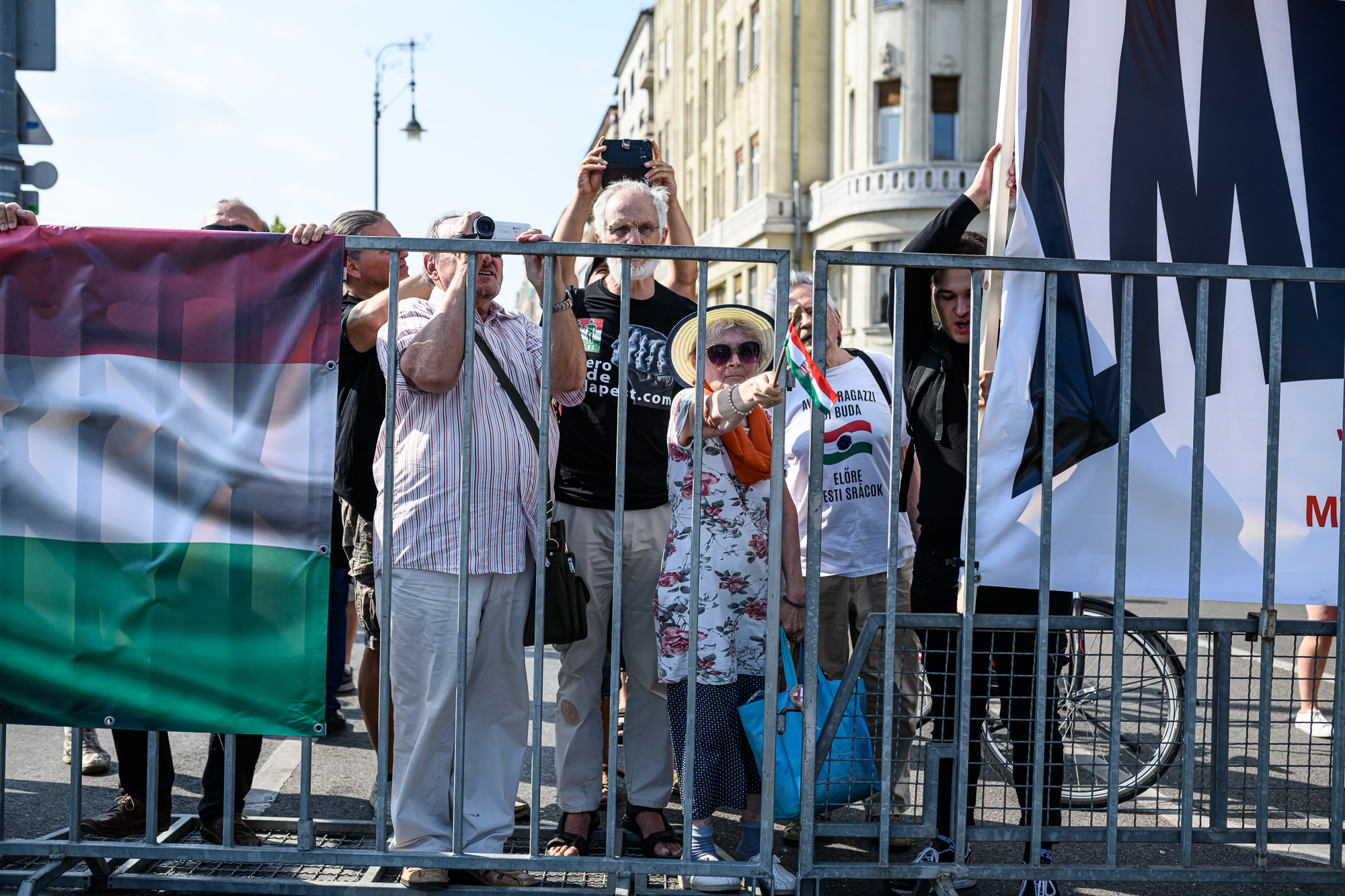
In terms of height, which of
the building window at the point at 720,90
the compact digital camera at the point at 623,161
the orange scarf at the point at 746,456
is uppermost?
the building window at the point at 720,90

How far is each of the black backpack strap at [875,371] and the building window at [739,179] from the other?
29040 mm

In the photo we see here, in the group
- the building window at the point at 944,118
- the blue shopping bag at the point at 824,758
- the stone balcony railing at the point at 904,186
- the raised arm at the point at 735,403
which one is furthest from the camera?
the building window at the point at 944,118

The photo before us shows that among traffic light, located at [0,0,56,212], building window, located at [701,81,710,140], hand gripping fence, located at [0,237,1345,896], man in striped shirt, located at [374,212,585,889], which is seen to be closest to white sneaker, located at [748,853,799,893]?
hand gripping fence, located at [0,237,1345,896]

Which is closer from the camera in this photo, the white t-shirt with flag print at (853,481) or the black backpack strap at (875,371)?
the white t-shirt with flag print at (853,481)

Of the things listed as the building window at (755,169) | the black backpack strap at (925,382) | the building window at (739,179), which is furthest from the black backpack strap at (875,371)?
the building window at (739,179)

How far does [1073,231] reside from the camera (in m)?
3.32

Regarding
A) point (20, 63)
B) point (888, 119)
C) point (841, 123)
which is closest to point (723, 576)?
point (20, 63)

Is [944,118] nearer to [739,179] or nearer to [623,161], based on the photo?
[739,179]

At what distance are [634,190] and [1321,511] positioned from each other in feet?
8.12

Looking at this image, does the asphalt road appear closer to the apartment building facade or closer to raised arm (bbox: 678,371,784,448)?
raised arm (bbox: 678,371,784,448)

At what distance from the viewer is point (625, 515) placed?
3871 millimetres

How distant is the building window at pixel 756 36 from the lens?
3017cm

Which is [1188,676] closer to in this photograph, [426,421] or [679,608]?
[679,608]

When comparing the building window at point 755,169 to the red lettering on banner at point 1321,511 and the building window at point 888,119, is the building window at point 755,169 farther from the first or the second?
the red lettering on banner at point 1321,511
